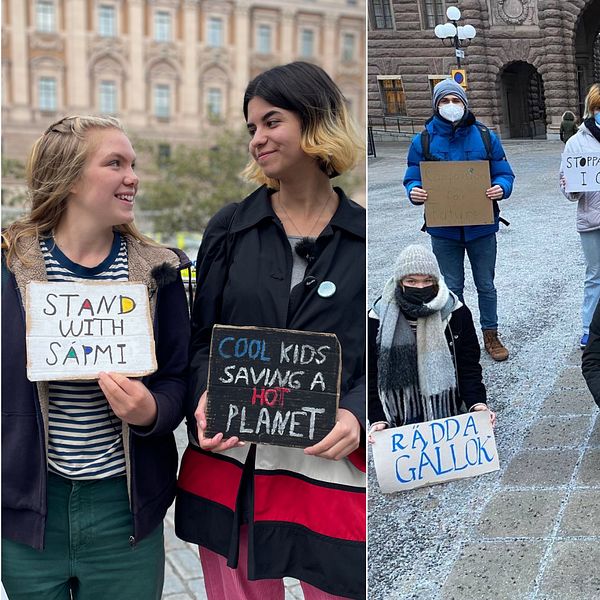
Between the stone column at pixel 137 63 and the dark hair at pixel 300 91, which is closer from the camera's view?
the dark hair at pixel 300 91

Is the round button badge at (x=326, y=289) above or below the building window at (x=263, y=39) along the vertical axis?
below

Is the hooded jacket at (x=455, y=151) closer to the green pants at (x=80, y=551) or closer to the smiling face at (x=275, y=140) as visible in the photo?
the smiling face at (x=275, y=140)

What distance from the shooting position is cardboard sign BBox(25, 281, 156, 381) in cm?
147

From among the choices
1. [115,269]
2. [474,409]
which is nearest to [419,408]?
[474,409]

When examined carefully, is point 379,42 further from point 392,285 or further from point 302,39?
point 302,39

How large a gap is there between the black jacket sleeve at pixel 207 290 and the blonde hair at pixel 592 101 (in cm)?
84

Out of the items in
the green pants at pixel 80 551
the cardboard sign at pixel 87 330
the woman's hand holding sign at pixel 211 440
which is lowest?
the green pants at pixel 80 551

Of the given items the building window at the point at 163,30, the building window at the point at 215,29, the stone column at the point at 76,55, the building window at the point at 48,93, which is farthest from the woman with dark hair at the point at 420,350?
the building window at the point at 48,93

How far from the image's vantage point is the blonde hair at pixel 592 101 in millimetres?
1797

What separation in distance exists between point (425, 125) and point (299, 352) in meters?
0.64

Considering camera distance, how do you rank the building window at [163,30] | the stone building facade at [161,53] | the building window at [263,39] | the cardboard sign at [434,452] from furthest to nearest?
the building window at [163,30] → the building window at [263,39] → the stone building facade at [161,53] → the cardboard sign at [434,452]

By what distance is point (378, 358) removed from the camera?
5.76 ft

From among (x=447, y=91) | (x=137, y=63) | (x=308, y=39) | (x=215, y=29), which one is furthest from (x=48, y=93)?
(x=447, y=91)

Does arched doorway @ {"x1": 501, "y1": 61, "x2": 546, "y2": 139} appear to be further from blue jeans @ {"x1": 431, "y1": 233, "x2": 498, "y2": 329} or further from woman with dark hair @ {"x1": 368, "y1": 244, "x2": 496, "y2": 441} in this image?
woman with dark hair @ {"x1": 368, "y1": 244, "x2": 496, "y2": 441}
